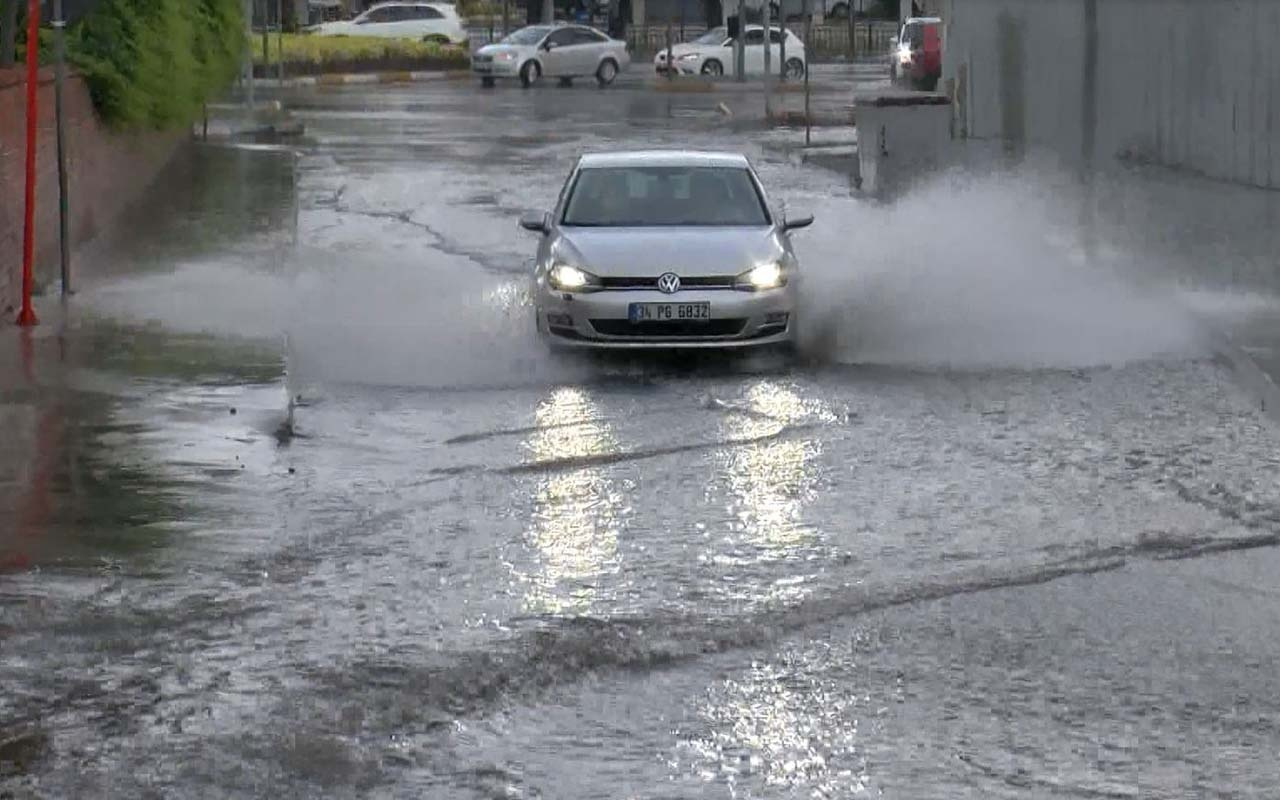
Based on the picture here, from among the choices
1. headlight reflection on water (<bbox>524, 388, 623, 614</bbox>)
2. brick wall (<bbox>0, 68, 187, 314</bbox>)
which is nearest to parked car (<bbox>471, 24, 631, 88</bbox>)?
brick wall (<bbox>0, 68, 187, 314</bbox>)

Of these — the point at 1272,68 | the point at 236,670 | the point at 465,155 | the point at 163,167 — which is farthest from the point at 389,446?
the point at 465,155

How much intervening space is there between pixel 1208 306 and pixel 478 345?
16.5ft

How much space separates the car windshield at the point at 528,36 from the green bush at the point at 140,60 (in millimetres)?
32243

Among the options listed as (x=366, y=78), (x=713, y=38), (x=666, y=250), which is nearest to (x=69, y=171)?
(x=666, y=250)

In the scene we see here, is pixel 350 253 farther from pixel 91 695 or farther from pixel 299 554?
pixel 91 695

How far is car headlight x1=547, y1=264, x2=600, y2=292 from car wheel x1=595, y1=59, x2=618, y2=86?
47.6 m

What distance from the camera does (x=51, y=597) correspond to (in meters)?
8.84

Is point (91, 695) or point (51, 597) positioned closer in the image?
point (91, 695)

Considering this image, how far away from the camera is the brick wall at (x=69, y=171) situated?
675 inches

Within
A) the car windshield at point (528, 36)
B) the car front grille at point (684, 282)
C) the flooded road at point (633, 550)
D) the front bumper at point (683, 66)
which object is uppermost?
the car windshield at point (528, 36)

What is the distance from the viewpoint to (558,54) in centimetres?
6194

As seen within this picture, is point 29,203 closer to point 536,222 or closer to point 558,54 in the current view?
point 536,222

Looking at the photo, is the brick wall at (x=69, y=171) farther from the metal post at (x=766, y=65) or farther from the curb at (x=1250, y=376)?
the metal post at (x=766, y=65)

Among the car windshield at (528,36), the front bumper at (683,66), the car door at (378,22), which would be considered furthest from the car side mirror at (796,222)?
the car door at (378,22)
